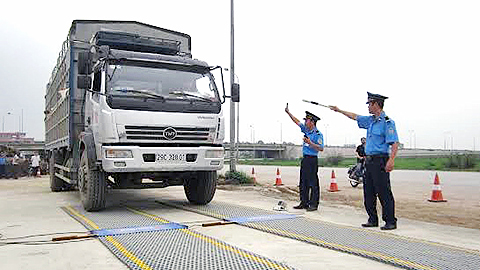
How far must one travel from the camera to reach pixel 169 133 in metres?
7.39

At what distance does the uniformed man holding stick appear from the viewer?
27.1 feet

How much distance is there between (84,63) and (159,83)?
4.38ft

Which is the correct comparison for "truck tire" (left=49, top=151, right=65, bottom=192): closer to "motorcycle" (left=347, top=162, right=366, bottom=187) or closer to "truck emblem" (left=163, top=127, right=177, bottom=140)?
"truck emblem" (left=163, top=127, right=177, bottom=140)

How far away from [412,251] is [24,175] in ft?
84.5

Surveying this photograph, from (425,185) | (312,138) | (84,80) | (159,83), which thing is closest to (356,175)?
(425,185)

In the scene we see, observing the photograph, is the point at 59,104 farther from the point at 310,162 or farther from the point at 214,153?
the point at 310,162

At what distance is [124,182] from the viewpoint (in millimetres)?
7906

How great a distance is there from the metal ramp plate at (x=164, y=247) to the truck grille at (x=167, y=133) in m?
1.32

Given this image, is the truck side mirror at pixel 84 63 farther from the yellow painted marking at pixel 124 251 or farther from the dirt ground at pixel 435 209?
the dirt ground at pixel 435 209

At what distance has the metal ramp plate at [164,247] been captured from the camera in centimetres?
435

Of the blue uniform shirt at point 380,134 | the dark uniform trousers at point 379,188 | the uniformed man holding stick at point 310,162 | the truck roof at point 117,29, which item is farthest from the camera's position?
the truck roof at point 117,29

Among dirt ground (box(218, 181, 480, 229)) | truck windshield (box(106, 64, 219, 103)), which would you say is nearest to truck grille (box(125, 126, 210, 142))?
Result: truck windshield (box(106, 64, 219, 103))

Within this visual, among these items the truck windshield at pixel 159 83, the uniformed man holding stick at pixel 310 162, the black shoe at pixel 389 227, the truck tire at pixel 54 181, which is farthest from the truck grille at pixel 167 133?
the truck tire at pixel 54 181

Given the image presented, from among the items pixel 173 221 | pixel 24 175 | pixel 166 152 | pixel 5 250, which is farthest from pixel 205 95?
pixel 24 175
